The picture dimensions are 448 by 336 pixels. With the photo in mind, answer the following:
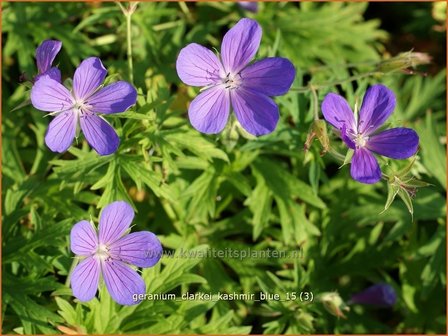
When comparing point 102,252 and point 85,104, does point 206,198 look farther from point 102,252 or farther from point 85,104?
point 85,104

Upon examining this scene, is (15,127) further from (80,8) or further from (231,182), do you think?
(231,182)

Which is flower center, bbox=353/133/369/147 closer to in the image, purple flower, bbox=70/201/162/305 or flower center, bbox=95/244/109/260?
purple flower, bbox=70/201/162/305

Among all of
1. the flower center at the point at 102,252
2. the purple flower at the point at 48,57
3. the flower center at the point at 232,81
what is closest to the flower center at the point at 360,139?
the flower center at the point at 232,81

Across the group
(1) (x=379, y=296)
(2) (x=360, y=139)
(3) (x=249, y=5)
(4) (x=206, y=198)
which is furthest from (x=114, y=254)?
(3) (x=249, y=5)

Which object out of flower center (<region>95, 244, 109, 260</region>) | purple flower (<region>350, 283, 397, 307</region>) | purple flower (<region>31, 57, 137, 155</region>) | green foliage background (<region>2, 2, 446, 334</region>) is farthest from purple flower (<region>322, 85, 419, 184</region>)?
purple flower (<region>350, 283, 397, 307</region>)

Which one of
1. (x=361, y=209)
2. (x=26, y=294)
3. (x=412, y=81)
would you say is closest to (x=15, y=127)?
(x=26, y=294)

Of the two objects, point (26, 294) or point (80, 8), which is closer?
point (26, 294)
